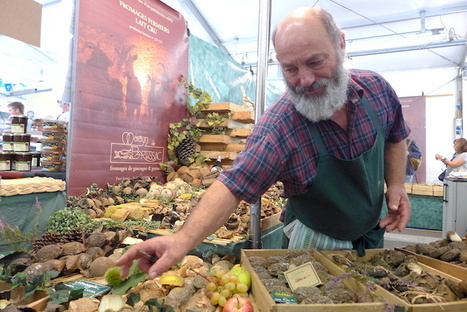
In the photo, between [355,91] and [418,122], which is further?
[418,122]

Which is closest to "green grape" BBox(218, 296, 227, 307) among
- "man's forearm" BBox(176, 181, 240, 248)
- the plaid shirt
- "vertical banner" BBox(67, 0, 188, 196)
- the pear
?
the pear

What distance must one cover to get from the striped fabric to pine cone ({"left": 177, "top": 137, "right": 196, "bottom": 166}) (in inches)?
96.5

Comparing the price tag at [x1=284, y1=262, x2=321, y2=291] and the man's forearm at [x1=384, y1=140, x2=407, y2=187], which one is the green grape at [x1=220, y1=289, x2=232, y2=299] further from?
the man's forearm at [x1=384, y1=140, x2=407, y2=187]

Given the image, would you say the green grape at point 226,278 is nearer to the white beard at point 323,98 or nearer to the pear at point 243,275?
the pear at point 243,275

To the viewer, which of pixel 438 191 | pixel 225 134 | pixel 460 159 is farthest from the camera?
pixel 460 159

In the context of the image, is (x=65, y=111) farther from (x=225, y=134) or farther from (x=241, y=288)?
(x=241, y=288)

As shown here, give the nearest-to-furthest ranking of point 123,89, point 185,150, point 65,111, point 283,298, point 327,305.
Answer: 1. point 327,305
2. point 283,298
3. point 65,111
4. point 123,89
5. point 185,150

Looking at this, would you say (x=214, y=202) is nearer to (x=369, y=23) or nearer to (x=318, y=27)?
(x=318, y=27)

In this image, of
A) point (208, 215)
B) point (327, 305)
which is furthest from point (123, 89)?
point (327, 305)

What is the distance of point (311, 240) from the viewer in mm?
1709

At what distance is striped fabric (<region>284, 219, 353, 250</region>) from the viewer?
1.67 m

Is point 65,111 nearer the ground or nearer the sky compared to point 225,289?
nearer the sky

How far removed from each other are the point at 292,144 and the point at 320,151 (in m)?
0.15

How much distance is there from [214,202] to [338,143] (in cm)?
69
